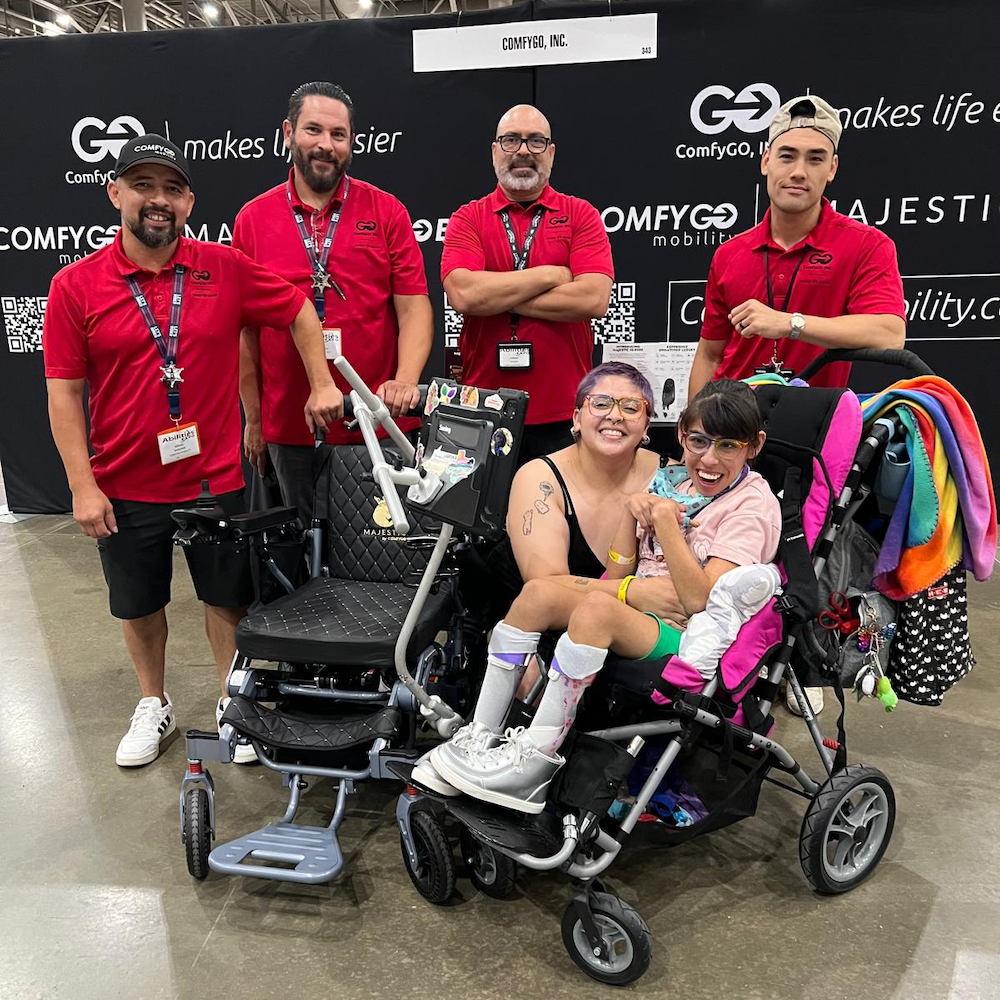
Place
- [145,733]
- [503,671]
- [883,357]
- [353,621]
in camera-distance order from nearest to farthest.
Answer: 1. [503,671]
2. [883,357]
3. [353,621]
4. [145,733]

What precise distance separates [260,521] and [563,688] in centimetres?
106

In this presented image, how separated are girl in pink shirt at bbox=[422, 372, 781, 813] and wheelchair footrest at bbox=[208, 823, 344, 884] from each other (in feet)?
1.11

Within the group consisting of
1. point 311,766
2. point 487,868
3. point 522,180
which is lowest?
point 487,868

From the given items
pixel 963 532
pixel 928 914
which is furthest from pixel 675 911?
pixel 963 532

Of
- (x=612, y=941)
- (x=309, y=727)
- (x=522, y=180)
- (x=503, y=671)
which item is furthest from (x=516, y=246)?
(x=612, y=941)

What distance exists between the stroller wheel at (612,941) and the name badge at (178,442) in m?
1.69

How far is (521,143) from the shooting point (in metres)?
2.82

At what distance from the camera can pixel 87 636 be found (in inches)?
150

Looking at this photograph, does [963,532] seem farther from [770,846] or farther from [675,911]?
[675,911]

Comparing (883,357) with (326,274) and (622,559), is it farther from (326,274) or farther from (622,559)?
(326,274)

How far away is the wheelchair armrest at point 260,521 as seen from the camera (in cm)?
239

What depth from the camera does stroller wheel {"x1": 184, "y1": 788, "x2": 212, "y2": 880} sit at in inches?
85.1

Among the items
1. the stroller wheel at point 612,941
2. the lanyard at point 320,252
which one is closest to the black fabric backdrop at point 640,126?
the lanyard at point 320,252

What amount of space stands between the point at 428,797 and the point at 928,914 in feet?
4.04
